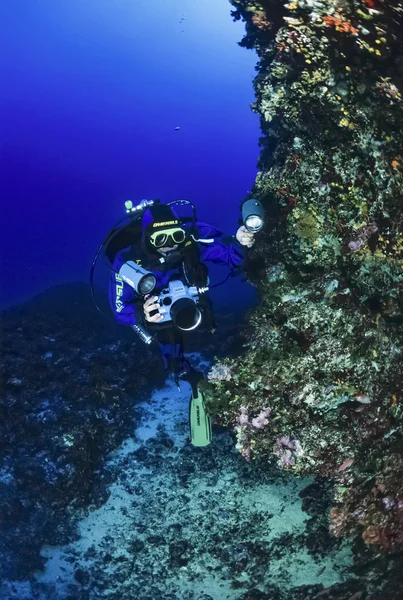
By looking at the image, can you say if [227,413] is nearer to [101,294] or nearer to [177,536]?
[177,536]

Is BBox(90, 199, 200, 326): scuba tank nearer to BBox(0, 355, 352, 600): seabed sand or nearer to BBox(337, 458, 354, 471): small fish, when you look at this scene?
BBox(0, 355, 352, 600): seabed sand

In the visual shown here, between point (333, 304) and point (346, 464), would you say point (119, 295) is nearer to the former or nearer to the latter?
point (333, 304)

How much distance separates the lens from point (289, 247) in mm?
4355

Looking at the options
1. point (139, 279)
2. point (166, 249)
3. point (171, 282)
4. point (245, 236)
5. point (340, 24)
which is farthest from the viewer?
point (166, 249)

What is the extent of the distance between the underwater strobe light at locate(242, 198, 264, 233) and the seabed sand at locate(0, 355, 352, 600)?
3.70 meters

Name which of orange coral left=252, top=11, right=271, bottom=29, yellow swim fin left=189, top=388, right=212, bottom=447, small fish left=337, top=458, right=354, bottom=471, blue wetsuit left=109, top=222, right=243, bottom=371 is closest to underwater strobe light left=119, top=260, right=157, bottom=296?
blue wetsuit left=109, top=222, right=243, bottom=371

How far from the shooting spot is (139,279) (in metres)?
4.61

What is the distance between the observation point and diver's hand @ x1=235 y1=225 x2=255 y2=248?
4672 mm

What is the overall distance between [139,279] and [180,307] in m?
0.62

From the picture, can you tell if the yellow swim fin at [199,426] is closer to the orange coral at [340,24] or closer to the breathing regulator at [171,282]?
the breathing regulator at [171,282]

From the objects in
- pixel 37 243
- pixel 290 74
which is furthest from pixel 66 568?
pixel 37 243

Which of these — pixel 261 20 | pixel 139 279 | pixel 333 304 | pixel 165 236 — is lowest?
pixel 333 304

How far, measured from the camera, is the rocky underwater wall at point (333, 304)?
12.8 ft

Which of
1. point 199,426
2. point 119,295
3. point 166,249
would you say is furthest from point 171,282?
point 199,426
